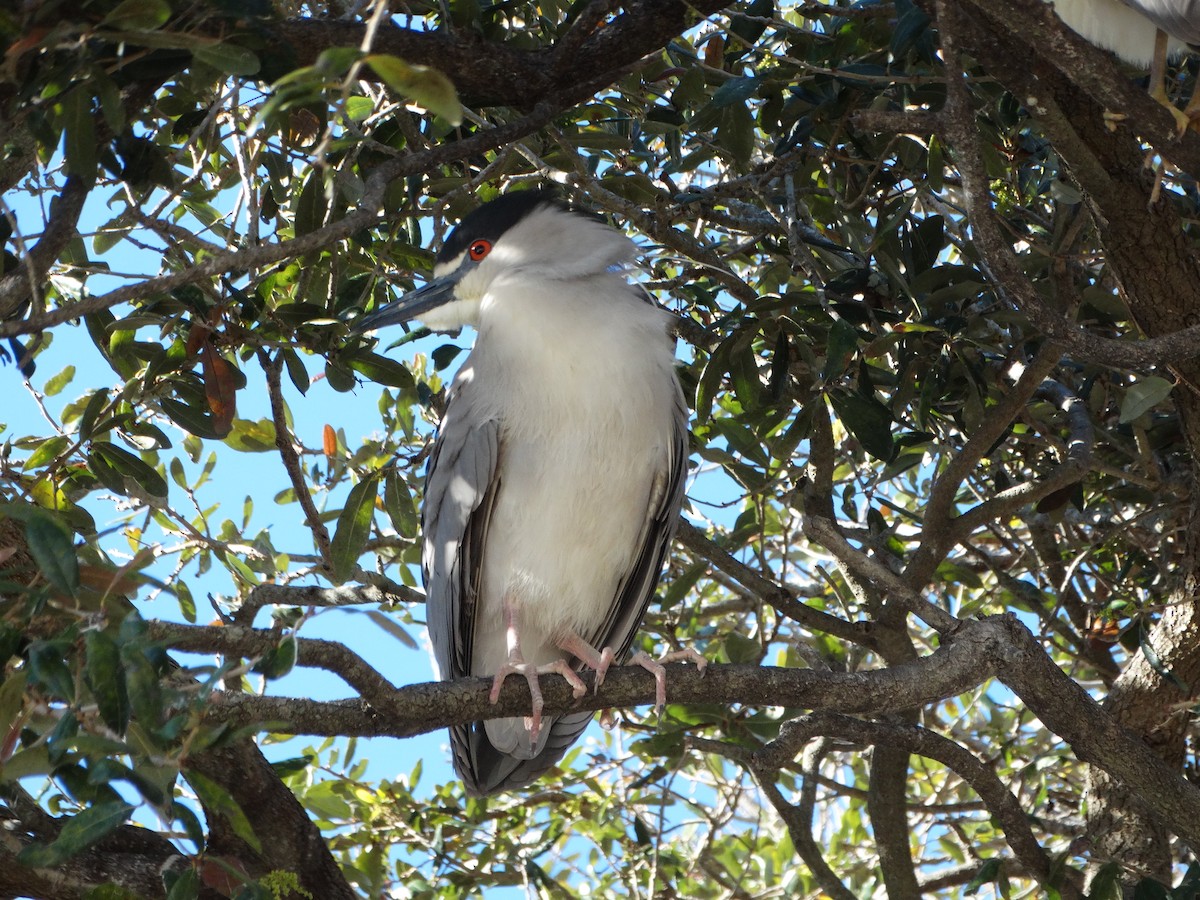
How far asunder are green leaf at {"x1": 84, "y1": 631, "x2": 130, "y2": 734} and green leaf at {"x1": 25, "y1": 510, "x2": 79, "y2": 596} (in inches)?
5.2

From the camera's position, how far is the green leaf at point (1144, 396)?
2.75m

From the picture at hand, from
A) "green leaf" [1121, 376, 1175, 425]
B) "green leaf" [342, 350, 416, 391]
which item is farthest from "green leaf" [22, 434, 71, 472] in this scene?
"green leaf" [1121, 376, 1175, 425]

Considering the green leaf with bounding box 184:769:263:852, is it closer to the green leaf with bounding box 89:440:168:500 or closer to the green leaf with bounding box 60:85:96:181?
the green leaf with bounding box 60:85:96:181

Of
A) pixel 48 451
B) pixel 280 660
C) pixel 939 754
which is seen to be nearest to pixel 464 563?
pixel 48 451

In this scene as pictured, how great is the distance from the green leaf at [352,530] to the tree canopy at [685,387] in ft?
0.04

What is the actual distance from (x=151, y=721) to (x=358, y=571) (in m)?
1.89

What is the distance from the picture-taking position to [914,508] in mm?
4992

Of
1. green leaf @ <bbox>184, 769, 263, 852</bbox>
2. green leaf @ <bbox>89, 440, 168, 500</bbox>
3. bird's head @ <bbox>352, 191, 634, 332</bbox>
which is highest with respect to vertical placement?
bird's head @ <bbox>352, 191, 634, 332</bbox>

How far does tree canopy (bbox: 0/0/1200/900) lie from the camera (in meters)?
1.93

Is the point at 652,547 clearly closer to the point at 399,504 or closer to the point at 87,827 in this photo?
the point at 399,504

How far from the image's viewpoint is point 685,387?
391 cm

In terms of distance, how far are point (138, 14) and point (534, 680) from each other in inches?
62.2

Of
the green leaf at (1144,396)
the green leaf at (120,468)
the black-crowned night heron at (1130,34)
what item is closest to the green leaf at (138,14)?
the green leaf at (120,468)

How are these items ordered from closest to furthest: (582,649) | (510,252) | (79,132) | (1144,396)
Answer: (79,132), (1144,396), (582,649), (510,252)
